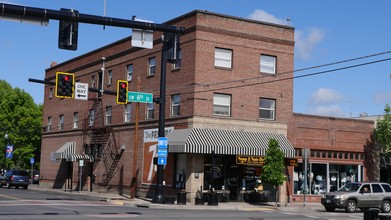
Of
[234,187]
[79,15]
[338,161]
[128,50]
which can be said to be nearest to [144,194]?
[234,187]

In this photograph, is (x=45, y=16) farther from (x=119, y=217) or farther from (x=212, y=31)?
(x=212, y=31)

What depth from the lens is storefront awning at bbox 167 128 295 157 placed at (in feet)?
110

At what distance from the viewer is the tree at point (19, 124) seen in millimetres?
78500

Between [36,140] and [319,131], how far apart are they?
5355 centimetres

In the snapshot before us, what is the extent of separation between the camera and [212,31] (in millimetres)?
35781

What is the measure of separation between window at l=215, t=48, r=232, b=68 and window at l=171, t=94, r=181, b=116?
3.48 meters

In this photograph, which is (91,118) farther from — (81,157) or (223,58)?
(223,58)

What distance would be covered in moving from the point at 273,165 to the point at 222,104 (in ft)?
17.9

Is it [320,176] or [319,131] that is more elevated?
[319,131]

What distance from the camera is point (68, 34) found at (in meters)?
16.5

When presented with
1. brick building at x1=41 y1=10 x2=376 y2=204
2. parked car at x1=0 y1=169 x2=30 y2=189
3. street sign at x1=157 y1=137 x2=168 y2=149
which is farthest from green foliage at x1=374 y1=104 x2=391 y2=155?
parked car at x1=0 y1=169 x2=30 y2=189

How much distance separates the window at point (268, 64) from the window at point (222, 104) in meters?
3.50

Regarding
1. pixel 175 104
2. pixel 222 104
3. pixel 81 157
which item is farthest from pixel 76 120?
pixel 222 104

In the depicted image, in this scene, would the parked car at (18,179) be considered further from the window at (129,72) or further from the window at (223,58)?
the window at (223,58)
